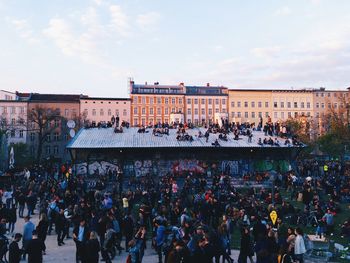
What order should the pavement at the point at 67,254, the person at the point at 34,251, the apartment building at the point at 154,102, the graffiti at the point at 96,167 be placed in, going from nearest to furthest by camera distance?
1. the person at the point at 34,251
2. the pavement at the point at 67,254
3. the graffiti at the point at 96,167
4. the apartment building at the point at 154,102

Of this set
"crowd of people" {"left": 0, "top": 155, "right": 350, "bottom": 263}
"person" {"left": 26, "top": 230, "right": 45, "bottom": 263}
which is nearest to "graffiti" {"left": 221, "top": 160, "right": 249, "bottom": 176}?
"crowd of people" {"left": 0, "top": 155, "right": 350, "bottom": 263}

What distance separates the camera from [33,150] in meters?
74.5

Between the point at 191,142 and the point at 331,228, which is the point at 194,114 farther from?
the point at 331,228

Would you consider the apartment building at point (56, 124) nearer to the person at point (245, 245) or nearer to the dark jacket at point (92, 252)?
the person at point (245, 245)

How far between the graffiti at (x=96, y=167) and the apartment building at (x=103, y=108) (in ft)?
152

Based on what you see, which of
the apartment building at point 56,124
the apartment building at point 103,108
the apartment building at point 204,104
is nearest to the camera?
the apartment building at point 56,124

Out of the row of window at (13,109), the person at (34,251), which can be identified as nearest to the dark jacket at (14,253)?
the person at (34,251)

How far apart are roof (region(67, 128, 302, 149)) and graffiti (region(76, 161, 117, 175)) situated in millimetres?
2034

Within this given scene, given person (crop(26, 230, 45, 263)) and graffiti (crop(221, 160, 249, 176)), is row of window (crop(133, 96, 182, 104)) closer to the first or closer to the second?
graffiti (crop(221, 160, 249, 176))

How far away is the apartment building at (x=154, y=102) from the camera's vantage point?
89.9 meters

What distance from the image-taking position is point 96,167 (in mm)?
37156

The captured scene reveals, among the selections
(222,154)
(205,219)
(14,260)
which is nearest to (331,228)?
(205,219)

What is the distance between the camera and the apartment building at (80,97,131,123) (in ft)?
276

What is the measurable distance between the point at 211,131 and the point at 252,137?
4718mm
